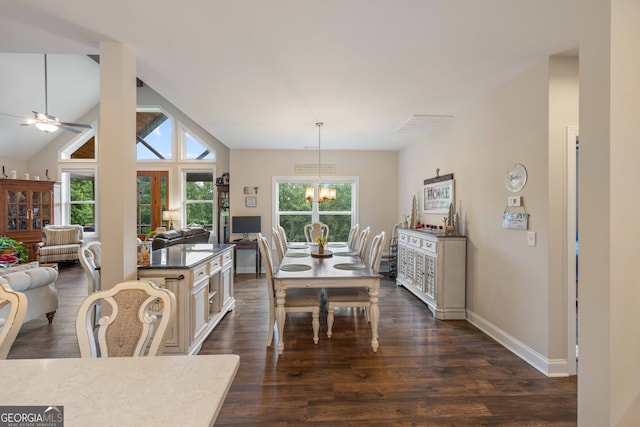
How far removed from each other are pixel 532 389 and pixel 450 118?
3.20m

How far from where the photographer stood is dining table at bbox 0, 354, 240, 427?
0.79m

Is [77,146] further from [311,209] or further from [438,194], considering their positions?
[438,194]

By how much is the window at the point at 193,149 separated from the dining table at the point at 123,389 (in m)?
7.02

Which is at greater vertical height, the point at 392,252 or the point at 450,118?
the point at 450,118

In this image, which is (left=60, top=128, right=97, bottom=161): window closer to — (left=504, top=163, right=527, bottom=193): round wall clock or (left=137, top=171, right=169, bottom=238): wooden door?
(left=137, top=171, right=169, bottom=238): wooden door

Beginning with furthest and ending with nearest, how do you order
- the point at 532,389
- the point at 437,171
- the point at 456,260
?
the point at 437,171
the point at 456,260
the point at 532,389

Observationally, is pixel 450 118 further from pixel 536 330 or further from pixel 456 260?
pixel 536 330

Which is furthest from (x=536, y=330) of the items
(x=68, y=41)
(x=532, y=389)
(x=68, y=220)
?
A: (x=68, y=220)

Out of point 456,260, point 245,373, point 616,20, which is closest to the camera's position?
point 616,20

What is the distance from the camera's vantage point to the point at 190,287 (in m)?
2.61

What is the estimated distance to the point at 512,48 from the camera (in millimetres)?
2314

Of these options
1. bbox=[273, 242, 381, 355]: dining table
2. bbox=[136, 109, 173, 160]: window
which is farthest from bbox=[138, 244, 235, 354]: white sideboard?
bbox=[136, 109, 173, 160]: window

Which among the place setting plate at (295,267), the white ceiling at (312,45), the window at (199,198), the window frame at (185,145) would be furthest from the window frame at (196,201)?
the place setting plate at (295,267)

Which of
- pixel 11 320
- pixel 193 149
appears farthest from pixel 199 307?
pixel 193 149
